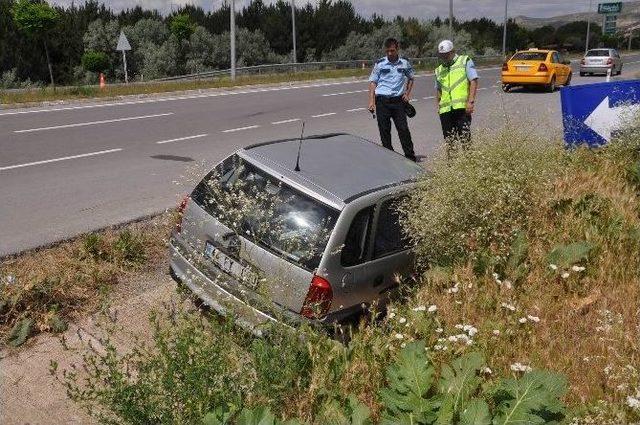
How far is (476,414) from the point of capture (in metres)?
2.56

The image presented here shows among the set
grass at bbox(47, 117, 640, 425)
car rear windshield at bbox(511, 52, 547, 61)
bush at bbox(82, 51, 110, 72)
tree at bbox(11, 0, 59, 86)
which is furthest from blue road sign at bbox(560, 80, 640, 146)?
bush at bbox(82, 51, 110, 72)

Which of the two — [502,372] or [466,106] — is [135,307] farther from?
[466,106]

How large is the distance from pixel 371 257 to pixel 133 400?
2127mm

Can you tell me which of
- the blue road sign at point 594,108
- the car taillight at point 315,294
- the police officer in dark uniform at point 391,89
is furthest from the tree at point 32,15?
the car taillight at point 315,294

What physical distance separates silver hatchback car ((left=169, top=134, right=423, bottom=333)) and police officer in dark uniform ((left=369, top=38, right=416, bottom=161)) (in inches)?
140

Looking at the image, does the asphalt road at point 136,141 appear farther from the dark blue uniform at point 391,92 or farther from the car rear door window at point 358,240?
the car rear door window at point 358,240

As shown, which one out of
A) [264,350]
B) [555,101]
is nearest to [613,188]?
[264,350]

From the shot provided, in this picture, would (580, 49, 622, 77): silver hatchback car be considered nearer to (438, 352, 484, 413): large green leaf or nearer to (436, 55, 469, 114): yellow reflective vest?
(436, 55, 469, 114): yellow reflective vest

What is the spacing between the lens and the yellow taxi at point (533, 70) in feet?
74.6

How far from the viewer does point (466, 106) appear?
7914 millimetres

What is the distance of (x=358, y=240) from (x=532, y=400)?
1.97 metres

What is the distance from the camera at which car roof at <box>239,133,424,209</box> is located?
445 centimetres

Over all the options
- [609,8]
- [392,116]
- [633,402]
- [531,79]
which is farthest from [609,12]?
[633,402]

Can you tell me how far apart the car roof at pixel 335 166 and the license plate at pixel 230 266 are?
0.71m
